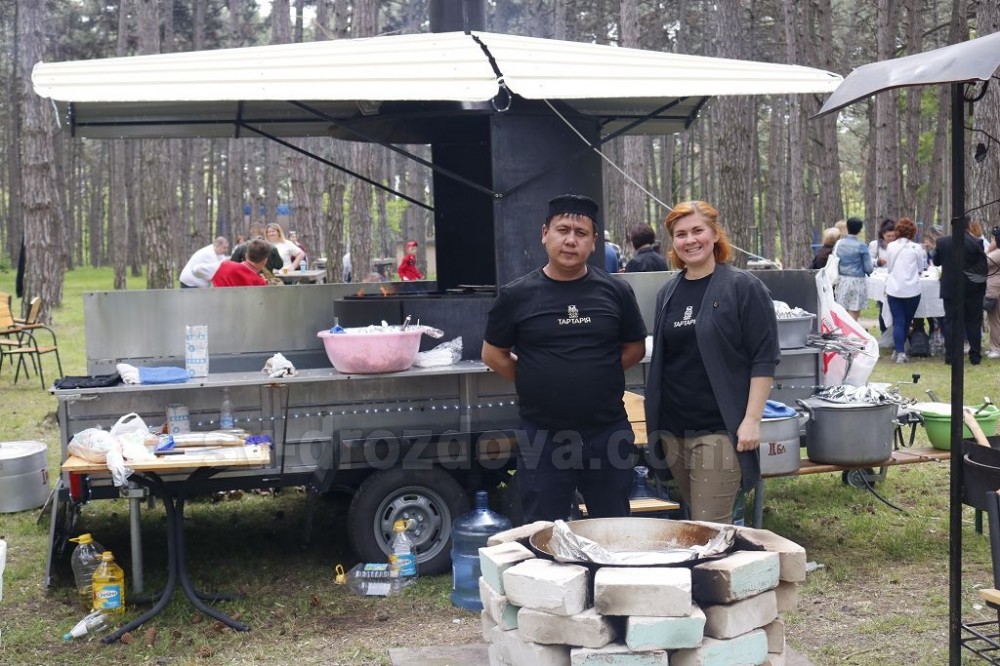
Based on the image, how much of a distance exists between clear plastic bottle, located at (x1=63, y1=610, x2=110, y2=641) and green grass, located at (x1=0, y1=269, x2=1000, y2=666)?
0.07 metres

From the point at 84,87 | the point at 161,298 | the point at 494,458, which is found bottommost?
the point at 494,458

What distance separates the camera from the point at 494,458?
256 inches

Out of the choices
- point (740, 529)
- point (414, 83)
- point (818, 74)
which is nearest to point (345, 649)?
point (740, 529)

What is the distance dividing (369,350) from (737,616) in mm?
3060

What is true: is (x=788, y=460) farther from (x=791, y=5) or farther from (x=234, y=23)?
(x=234, y=23)

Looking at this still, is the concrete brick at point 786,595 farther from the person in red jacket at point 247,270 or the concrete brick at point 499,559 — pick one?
the person in red jacket at point 247,270

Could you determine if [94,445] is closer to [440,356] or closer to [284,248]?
[440,356]

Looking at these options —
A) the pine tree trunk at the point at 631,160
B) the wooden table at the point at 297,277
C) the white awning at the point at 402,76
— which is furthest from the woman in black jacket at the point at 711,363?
the pine tree trunk at the point at 631,160

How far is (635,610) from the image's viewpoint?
341cm

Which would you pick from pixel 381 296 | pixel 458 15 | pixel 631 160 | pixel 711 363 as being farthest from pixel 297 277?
pixel 711 363

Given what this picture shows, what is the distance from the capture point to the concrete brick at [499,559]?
369 cm

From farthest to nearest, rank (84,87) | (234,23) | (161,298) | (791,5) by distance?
(234,23)
(791,5)
(161,298)
(84,87)

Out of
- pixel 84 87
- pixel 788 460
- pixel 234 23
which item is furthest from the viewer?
pixel 234 23

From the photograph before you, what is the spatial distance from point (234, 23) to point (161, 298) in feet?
87.2
